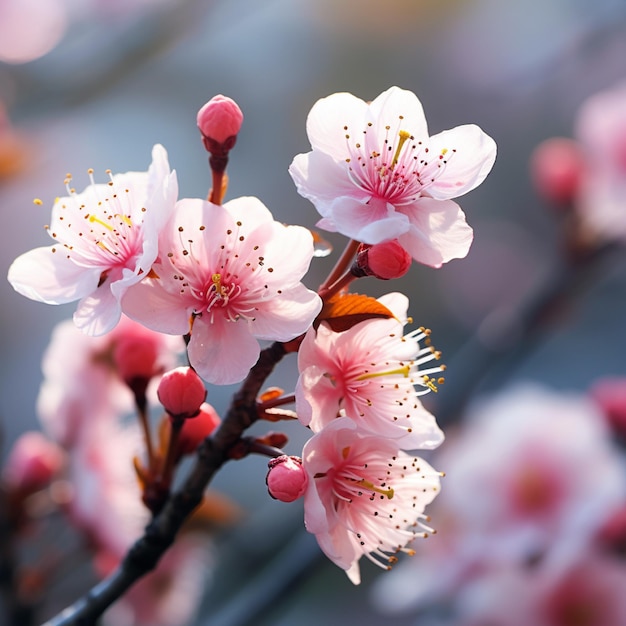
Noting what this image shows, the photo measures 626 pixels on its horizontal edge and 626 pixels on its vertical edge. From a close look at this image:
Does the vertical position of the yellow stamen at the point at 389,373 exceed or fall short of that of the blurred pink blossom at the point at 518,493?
it exceeds it

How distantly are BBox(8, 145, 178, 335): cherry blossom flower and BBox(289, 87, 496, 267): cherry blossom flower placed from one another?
11 cm

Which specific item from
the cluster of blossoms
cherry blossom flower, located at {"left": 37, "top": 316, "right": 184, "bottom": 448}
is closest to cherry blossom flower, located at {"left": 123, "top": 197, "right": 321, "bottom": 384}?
the cluster of blossoms

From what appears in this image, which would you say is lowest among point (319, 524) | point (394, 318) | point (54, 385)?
point (54, 385)

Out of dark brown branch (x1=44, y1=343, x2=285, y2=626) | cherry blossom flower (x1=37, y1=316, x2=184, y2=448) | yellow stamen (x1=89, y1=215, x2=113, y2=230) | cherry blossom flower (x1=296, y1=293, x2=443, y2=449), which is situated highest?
yellow stamen (x1=89, y1=215, x2=113, y2=230)

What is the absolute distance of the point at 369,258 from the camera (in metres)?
0.58

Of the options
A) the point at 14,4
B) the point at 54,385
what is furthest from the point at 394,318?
the point at 14,4

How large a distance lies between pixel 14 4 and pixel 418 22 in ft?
6.26

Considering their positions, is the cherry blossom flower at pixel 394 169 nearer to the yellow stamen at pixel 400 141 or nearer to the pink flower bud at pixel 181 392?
the yellow stamen at pixel 400 141

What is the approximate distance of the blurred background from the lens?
156cm

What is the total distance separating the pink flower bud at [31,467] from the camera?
101 centimetres

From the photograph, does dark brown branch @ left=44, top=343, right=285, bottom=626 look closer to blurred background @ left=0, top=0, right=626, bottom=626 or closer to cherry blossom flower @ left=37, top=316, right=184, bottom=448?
cherry blossom flower @ left=37, top=316, right=184, bottom=448

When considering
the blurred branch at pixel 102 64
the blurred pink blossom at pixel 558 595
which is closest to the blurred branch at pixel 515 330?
the blurred pink blossom at pixel 558 595

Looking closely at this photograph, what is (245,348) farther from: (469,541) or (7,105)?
(7,105)

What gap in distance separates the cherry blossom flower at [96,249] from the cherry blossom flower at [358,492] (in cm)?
18
